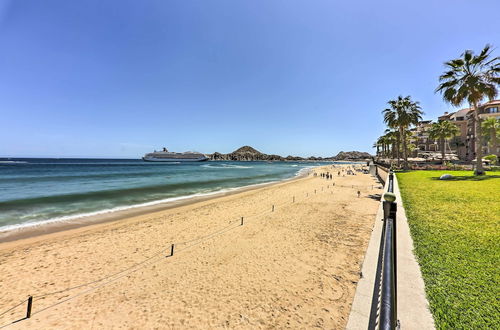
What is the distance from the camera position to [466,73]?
19.7 metres

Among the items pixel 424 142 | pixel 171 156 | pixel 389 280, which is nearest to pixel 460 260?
pixel 389 280

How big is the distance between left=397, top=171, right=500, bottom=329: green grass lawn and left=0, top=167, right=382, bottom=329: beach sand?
67.2 inches

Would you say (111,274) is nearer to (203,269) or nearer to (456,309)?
(203,269)

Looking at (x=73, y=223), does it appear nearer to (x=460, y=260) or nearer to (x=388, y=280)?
(x=388, y=280)

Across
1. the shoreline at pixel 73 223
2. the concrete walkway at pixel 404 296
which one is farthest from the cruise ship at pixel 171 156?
the concrete walkway at pixel 404 296

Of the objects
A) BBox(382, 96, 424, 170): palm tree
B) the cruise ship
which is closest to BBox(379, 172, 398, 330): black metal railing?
BBox(382, 96, 424, 170): palm tree

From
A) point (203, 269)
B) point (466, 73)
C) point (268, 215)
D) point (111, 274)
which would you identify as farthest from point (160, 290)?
point (466, 73)

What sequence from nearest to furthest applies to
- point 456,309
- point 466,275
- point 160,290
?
point 456,309
point 466,275
point 160,290

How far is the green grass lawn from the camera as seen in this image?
9.64 feet

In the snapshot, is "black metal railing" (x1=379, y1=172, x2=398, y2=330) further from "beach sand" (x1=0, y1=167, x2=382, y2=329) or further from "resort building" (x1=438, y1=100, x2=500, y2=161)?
"resort building" (x1=438, y1=100, x2=500, y2=161)

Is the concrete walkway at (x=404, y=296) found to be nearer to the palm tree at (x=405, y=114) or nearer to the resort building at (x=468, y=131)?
the palm tree at (x=405, y=114)

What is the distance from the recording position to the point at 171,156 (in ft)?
460

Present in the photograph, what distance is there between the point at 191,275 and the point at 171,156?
14395cm

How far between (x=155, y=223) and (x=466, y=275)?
12.2 m
